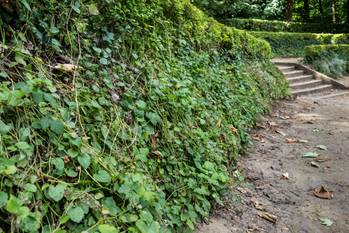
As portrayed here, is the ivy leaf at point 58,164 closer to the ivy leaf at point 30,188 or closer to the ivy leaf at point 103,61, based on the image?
the ivy leaf at point 30,188

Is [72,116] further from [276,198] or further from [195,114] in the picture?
[276,198]

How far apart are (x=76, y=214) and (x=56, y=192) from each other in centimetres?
16

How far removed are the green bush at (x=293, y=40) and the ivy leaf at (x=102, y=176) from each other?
15.8m

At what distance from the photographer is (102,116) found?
2.58 m

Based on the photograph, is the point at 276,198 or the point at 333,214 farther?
the point at 276,198

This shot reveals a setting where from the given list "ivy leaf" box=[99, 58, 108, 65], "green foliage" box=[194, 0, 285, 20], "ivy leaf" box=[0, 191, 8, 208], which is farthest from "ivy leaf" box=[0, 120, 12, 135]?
"green foliage" box=[194, 0, 285, 20]

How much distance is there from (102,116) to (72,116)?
26 cm

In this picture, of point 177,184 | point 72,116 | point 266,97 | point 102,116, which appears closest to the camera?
point 72,116

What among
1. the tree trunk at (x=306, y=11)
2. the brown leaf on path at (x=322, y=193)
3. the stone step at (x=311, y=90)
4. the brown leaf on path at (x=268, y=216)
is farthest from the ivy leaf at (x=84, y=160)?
the tree trunk at (x=306, y=11)

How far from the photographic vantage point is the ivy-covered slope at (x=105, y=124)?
6.18 feet

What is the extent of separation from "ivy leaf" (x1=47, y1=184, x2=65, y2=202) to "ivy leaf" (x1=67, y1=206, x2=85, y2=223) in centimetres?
9

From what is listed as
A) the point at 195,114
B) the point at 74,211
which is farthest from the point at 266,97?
the point at 74,211

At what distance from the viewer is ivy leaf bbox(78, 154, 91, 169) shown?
2.04 meters

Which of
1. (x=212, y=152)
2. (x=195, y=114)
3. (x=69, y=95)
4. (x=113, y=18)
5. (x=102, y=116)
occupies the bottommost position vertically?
(x=212, y=152)
